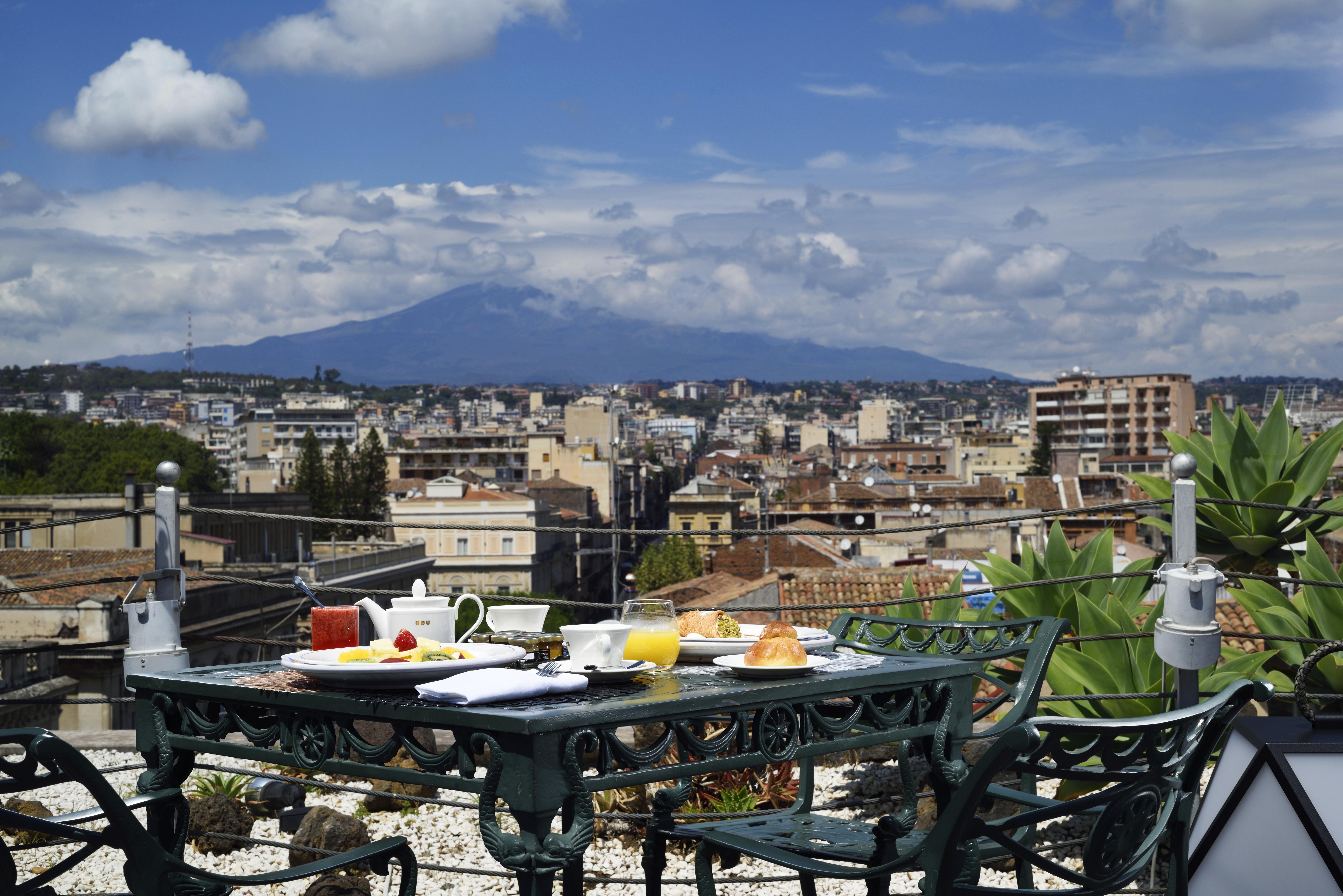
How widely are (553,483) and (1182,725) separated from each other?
244 feet

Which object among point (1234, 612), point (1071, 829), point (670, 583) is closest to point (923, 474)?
point (670, 583)

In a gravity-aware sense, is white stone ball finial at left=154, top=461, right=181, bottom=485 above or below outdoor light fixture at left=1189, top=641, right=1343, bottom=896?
above

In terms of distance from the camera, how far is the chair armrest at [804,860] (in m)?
2.00

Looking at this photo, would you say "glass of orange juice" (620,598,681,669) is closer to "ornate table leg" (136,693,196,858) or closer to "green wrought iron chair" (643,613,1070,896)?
"green wrought iron chair" (643,613,1070,896)

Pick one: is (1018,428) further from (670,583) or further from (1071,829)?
(1071,829)

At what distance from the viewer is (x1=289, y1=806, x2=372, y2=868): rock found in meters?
3.80

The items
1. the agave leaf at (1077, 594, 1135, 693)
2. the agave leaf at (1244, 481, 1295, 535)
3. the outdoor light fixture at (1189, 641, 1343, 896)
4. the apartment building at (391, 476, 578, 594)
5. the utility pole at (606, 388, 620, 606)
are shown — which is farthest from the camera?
the utility pole at (606, 388, 620, 606)

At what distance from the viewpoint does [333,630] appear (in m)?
2.34

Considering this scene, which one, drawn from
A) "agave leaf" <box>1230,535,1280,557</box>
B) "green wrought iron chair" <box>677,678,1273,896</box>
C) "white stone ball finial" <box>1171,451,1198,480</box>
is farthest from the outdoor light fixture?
"agave leaf" <box>1230,535,1280,557</box>

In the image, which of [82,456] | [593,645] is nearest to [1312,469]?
[593,645]

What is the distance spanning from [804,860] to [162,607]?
1722 mm

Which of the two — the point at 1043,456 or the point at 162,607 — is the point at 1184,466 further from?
the point at 1043,456

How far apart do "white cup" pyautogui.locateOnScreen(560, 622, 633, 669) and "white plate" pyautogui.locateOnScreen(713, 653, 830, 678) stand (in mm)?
188

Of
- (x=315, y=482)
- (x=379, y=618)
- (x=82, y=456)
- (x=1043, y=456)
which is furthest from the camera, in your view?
(x=1043, y=456)
